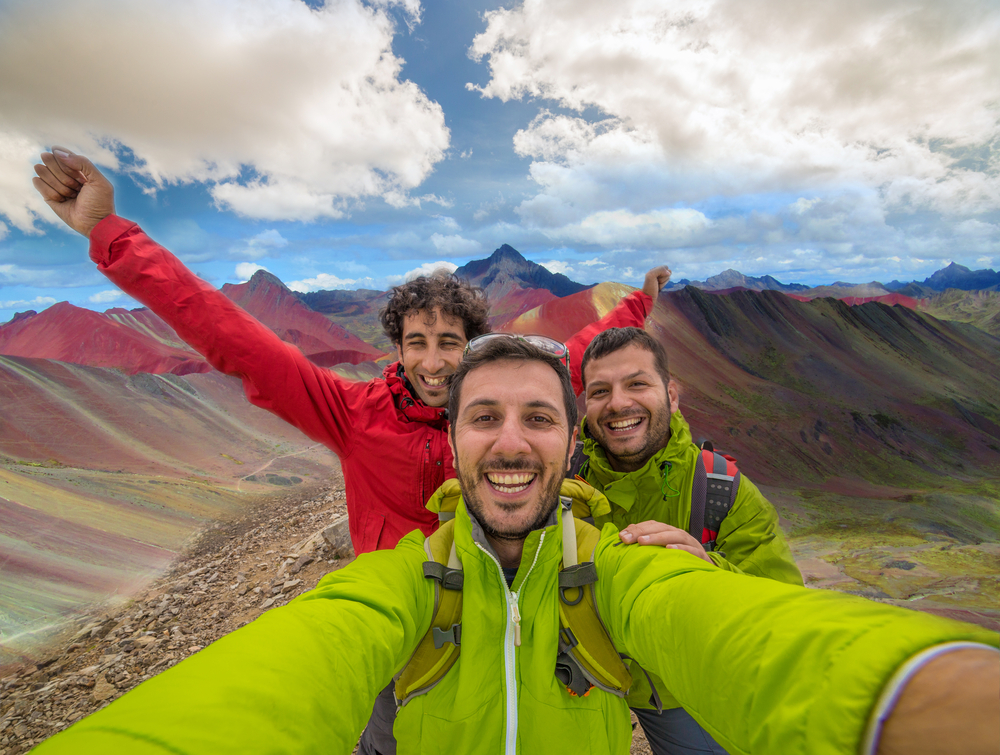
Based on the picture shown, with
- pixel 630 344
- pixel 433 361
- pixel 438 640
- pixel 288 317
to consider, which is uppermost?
pixel 288 317

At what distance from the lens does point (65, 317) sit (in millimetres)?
12867

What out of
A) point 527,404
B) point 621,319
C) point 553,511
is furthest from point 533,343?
point 621,319

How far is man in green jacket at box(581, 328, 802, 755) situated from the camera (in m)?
2.07

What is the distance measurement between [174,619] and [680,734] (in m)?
5.39

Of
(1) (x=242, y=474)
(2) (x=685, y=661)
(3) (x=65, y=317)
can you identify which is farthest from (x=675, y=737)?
(3) (x=65, y=317)

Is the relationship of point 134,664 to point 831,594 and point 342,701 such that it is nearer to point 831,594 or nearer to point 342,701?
point 342,701

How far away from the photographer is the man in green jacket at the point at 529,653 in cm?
58

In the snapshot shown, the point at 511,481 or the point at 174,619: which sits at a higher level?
the point at 511,481

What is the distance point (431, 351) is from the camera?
2.46m

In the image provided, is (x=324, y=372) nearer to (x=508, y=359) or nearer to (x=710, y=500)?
(x=508, y=359)

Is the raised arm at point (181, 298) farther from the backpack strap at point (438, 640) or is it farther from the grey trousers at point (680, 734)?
the grey trousers at point (680, 734)

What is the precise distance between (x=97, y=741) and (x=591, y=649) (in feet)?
4.24

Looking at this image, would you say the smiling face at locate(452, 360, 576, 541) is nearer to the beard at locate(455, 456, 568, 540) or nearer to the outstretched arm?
the beard at locate(455, 456, 568, 540)

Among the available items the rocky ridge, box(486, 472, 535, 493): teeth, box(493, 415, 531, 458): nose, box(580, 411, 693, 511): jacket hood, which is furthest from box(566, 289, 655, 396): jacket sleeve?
the rocky ridge
